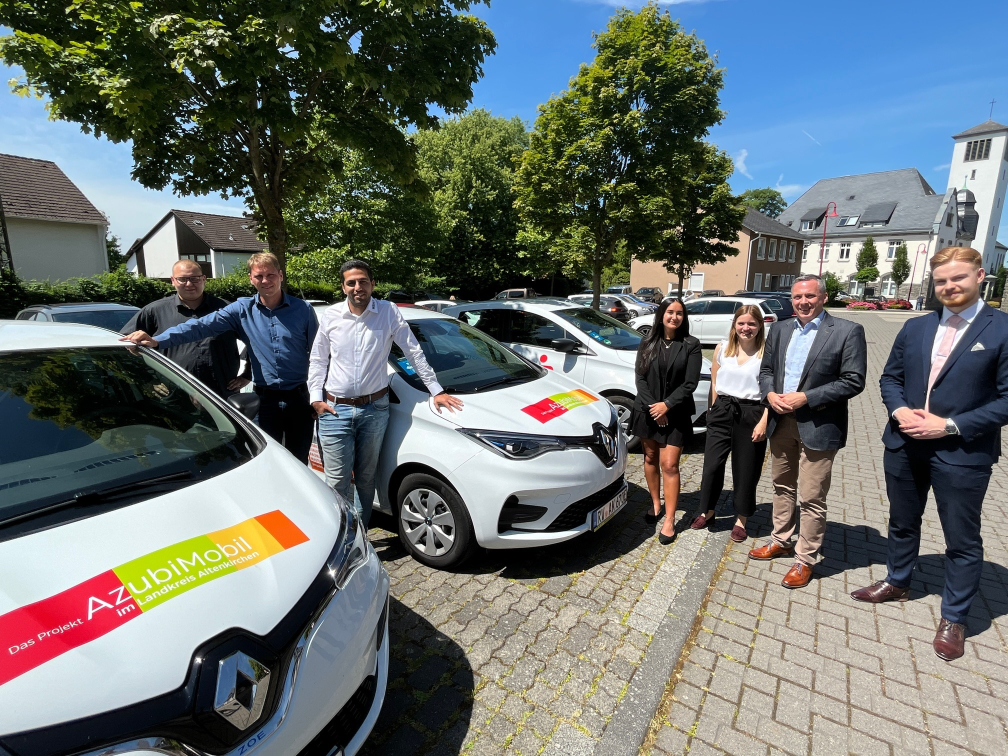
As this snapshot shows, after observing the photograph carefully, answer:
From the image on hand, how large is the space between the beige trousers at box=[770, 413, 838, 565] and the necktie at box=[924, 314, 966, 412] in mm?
641

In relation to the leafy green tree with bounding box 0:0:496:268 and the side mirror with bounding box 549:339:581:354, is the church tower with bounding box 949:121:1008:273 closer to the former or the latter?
the leafy green tree with bounding box 0:0:496:268

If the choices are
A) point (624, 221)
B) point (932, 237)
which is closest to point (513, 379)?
point (624, 221)

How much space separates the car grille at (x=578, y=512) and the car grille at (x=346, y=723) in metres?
1.56

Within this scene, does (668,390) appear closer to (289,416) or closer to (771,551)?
(771,551)

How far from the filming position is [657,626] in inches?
117

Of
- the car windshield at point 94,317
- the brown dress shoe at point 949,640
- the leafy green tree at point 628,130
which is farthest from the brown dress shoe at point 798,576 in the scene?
the leafy green tree at point 628,130

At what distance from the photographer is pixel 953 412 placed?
8.56ft

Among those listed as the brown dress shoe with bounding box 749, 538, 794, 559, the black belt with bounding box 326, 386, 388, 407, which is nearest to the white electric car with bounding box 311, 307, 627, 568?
the black belt with bounding box 326, 386, 388, 407

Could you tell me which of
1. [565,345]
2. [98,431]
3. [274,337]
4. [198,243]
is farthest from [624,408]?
[198,243]

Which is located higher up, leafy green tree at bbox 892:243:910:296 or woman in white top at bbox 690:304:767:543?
leafy green tree at bbox 892:243:910:296

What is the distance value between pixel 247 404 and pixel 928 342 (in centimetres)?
366

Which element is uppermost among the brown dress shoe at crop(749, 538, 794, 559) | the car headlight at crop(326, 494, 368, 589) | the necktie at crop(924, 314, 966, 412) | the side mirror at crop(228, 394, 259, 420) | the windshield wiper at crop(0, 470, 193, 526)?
the necktie at crop(924, 314, 966, 412)

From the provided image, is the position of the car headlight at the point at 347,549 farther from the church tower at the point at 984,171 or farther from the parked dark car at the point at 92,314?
the church tower at the point at 984,171

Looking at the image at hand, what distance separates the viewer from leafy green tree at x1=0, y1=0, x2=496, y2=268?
17.7ft
